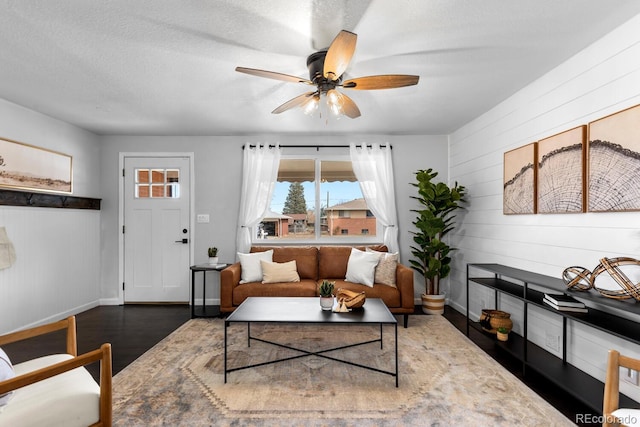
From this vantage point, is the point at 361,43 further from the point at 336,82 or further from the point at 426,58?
the point at 426,58

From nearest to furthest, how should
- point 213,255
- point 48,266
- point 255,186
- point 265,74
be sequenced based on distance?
1. point 265,74
2. point 48,266
3. point 213,255
4. point 255,186

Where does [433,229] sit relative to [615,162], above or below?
below

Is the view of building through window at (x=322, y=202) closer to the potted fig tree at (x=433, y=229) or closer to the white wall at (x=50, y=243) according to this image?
the potted fig tree at (x=433, y=229)

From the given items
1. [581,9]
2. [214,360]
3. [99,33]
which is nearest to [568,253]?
[581,9]

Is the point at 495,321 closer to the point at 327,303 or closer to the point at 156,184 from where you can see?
the point at 327,303

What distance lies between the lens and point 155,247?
4.68 metres

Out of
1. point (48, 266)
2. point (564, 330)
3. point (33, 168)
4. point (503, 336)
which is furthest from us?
point (48, 266)

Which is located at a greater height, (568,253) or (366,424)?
(568,253)

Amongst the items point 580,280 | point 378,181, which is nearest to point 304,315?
point 580,280

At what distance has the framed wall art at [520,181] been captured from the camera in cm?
291

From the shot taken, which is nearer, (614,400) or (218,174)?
(614,400)

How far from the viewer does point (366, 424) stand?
192 cm

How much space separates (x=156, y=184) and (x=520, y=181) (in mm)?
4550

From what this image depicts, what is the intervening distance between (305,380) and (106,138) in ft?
14.5
